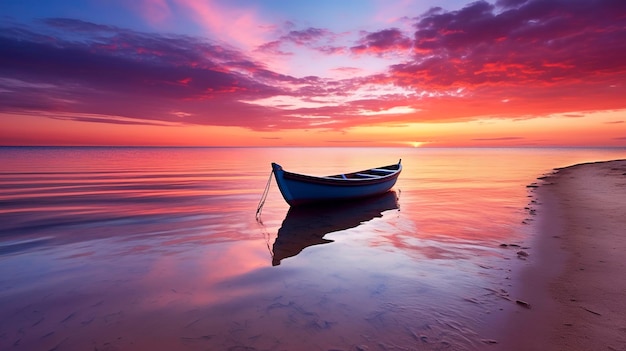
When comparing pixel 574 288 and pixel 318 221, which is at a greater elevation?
pixel 574 288

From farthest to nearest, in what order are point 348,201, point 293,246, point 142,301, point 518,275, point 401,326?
point 348,201
point 293,246
point 518,275
point 142,301
point 401,326

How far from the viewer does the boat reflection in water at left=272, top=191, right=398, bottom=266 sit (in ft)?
33.1

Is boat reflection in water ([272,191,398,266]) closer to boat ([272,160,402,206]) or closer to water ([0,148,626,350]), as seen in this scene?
water ([0,148,626,350])

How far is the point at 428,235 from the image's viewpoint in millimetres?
11047

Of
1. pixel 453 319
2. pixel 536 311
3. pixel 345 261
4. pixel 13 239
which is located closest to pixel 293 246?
pixel 345 261

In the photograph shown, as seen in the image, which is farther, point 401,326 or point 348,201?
point 348,201

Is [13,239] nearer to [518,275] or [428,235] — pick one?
[428,235]

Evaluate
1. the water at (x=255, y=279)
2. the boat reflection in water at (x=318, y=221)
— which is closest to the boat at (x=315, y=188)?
the boat reflection in water at (x=318, y=221)

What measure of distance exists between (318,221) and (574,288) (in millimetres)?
8831

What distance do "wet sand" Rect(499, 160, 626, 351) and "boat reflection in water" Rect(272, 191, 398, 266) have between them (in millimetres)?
5641

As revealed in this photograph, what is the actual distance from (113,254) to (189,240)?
2.21 m

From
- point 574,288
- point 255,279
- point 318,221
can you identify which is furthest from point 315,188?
point 574,288

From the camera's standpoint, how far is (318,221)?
13.5 metres

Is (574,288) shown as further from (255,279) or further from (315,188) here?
(315,188)
